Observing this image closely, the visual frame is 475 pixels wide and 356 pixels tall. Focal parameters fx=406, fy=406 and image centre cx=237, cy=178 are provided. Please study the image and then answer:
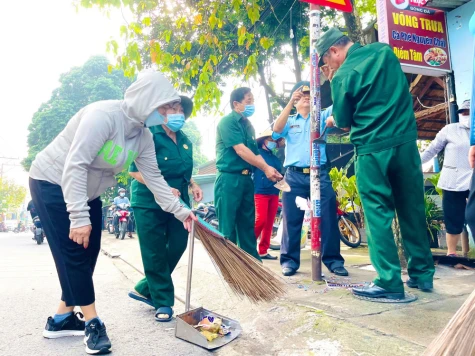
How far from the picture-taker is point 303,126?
12.7ft

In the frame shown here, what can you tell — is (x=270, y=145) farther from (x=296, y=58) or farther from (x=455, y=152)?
(x=296, y=58)

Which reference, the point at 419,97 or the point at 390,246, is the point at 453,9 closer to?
the point at 419,97

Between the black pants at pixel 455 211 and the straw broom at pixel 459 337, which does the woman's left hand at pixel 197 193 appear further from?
the black pants at pixel 455 211

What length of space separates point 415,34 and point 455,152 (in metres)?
1.83

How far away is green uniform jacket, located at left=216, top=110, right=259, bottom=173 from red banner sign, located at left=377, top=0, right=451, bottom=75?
2.53 meters

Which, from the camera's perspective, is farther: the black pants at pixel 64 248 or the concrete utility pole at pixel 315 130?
the concrete utility pole at pixel 315 130

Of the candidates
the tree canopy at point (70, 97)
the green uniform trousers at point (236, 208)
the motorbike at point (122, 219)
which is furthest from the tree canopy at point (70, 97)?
the green uniform trousers at point (236, 208)

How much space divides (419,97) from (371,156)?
621cm

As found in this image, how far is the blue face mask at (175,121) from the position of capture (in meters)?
2.83

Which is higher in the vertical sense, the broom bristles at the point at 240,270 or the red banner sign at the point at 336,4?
the red banner sign at the point at 336,4

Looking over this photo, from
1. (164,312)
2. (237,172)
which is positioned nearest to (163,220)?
(164,312)

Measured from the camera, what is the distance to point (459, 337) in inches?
32.8

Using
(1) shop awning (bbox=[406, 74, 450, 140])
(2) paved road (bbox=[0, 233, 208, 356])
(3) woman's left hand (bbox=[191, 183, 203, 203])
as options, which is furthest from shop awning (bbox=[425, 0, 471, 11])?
(2) paved road (bbox=[0, 233, 208, 356])

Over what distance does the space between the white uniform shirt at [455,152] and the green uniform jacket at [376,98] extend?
192 cm
